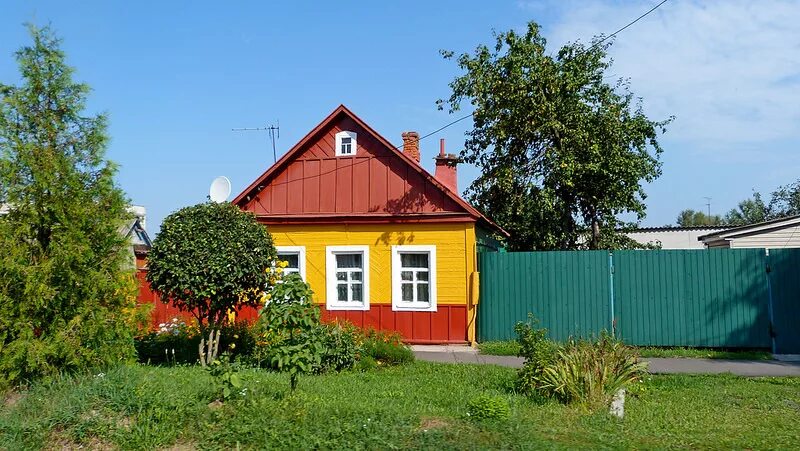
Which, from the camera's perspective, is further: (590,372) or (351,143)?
(351,143)

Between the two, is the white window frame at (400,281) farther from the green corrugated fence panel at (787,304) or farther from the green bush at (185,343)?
the green corrugated fence panel at (787,304)

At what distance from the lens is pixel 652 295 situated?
13727mm

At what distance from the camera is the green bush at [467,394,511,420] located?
685cm

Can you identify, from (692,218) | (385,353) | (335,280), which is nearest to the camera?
(385,353)

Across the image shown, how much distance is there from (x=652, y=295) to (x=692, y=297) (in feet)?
2.57

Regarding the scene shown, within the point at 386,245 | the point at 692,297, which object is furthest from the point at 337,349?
the point at 692,297

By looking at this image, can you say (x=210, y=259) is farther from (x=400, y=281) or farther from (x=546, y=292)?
(x=546, y=292)

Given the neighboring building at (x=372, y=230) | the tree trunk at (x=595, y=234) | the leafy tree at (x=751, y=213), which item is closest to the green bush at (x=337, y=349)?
the neighboring building at (x=372, y=230)

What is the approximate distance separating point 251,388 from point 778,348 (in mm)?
10934

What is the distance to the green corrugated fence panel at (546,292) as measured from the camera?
14.0m

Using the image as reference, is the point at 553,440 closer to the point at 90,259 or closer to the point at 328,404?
the point at 328,404

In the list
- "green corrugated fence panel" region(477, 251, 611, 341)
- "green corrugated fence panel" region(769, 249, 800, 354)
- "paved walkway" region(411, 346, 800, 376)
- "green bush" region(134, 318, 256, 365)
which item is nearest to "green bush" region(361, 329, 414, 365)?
"paved walkway" region(411, 346, 800, 376)

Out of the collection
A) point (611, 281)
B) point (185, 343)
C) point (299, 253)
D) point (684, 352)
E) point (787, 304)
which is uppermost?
point (299, 253)

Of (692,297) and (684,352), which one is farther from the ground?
(692,297)
